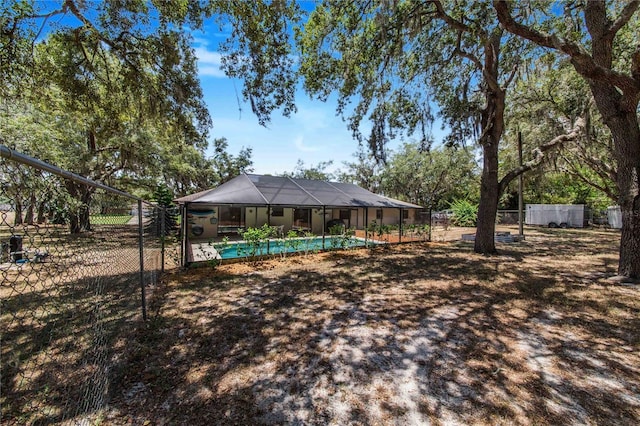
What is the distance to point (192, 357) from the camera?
2.92 metres

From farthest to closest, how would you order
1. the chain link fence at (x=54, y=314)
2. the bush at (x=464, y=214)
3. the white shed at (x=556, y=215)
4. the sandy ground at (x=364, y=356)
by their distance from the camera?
the bush at (x=464, y=214), the white shed at (x=556, y=215), the sandy ground at (x=364, y=356), the chain link fence at (x=54, y=314)

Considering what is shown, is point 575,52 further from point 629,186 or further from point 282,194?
point 282,194

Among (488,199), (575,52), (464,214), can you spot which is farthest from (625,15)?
(464,214)

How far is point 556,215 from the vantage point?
A: 2125 centimetres

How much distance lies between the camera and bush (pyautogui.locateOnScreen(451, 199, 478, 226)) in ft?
74.7

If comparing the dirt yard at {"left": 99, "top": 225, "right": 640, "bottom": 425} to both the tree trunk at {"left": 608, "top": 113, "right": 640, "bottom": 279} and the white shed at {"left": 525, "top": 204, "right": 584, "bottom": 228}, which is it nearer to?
the tree trunk at {"left": 608, "top": 113, "right": 640, "bottom": 279}

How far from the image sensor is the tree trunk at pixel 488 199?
353 inches

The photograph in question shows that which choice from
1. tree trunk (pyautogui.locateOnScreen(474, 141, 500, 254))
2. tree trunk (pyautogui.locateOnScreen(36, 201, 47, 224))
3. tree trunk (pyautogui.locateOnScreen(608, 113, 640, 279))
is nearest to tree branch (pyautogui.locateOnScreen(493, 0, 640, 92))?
tree trunk (pyautogui.locateOnScreen(608, 113, 640, 279))

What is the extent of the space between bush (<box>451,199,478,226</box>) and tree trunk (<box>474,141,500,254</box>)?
1488 centimetres

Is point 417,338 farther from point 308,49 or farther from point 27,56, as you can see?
point 27,56

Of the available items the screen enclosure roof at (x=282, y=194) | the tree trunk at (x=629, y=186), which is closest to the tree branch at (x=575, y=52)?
the tree trunk at (x=629, y=186)

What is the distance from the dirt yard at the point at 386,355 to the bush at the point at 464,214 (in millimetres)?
18542

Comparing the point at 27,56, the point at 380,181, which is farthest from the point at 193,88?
the point at 380,181

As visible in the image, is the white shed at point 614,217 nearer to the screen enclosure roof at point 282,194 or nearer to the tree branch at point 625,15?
the screen enclosure roof at point 282,194
